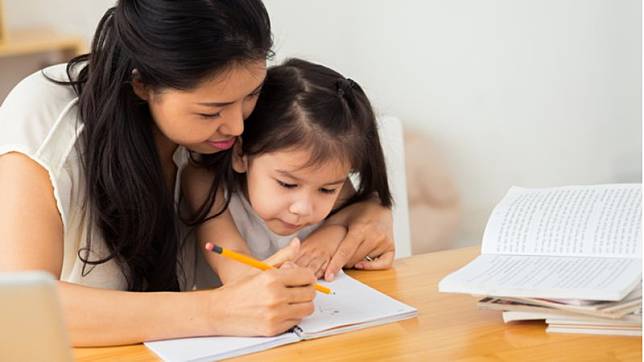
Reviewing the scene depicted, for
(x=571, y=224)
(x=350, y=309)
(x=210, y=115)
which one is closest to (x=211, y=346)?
(x=350, y=309)

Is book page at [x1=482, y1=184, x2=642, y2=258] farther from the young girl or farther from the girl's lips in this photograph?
the girl's lips

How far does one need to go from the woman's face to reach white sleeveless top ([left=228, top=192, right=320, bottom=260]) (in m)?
0.24

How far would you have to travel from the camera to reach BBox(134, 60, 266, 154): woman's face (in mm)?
1421

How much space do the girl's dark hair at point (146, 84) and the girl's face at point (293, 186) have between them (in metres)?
0.14

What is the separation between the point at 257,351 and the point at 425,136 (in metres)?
1.83

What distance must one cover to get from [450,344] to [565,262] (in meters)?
0.22

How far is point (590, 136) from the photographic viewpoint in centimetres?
326

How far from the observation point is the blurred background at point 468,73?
3000 millimetres

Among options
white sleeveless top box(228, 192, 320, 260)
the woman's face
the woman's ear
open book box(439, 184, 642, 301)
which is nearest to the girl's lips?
the woman's face

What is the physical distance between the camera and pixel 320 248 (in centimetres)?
162

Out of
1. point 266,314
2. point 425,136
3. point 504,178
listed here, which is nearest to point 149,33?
point 266,314

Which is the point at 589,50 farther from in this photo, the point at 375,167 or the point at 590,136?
the point at 375,167

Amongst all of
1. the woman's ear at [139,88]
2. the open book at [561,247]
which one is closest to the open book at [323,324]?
the open book at [561,247]

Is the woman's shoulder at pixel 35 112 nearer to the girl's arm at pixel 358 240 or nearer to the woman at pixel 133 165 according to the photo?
the woman at pixel 133 165
